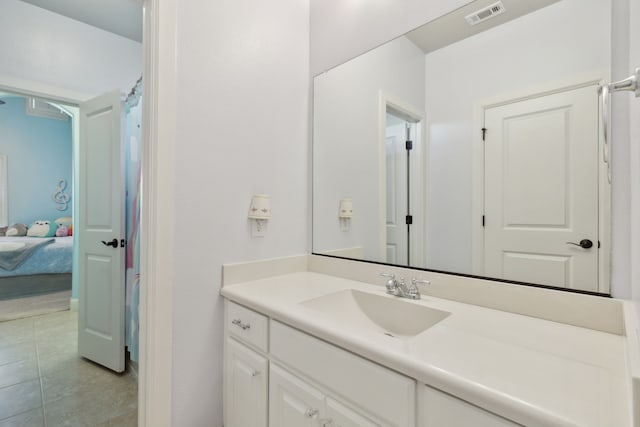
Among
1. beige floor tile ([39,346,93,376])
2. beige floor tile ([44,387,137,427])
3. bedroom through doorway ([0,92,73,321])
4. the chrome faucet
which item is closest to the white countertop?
the chrome faucet

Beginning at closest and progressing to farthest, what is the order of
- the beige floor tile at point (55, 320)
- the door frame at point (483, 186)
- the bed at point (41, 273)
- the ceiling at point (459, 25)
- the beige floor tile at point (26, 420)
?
the door frame at point (483, 186) < the ceiling at point (459, 25) < the beige floor tile at point (26, 420) < the beige floor tile at point (55, 320) < the bed at point (41, 273)

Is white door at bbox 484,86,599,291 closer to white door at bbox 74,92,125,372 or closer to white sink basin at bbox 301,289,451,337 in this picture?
white sink basin at bbox 301,289,451,337

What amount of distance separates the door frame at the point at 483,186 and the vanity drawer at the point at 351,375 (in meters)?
0.63

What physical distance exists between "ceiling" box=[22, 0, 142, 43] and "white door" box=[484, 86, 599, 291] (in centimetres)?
272

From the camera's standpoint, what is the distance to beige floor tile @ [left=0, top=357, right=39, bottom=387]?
1895 mm

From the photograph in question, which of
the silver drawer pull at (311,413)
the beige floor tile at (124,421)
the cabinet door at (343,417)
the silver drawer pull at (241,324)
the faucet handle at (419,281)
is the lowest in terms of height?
the beige floor tile at (124,421)

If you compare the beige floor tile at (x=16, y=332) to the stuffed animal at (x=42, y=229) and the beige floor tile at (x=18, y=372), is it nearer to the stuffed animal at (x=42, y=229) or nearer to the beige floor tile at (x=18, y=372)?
the beige floor tile at (x=18, y=372)

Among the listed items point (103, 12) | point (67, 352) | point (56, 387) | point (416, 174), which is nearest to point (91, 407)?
point (56, 387)

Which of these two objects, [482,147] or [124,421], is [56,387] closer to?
[124,421]

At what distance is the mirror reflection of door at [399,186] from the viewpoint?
1.39 meters

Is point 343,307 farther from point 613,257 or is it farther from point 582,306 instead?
point 613,257

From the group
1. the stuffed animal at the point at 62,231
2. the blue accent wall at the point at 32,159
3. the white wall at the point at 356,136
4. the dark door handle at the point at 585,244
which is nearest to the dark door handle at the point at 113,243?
the white wall at the point at 356,136

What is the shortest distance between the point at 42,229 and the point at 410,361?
630cm

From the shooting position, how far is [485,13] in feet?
3.73
